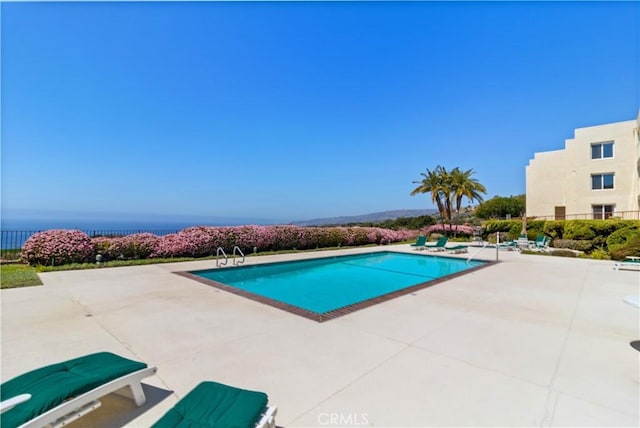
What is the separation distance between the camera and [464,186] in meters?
25.0

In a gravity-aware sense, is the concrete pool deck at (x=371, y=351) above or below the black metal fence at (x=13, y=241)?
below

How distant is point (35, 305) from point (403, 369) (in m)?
6.38

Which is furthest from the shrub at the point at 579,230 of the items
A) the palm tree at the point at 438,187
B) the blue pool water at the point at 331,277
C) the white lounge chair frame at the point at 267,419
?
the white lounge chair frame at the point at 267,419

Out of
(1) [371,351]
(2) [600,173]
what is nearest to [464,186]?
(2) [600,173]

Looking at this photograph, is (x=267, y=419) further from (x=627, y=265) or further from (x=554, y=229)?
(x=554, y=229)

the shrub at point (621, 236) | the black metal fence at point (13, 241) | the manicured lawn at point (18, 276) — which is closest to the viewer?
the manicured lawn at point (18, 276)

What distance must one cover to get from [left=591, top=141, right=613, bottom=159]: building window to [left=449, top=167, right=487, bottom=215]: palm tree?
737 cm

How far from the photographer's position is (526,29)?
10328 mm

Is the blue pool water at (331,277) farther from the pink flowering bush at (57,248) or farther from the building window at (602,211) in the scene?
the building window at (602,211)

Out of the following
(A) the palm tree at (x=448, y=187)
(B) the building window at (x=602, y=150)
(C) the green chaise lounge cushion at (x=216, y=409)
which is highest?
(B) the building window at (x=602, y=150)

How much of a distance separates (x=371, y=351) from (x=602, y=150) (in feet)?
89.8

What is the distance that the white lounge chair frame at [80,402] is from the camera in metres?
1.80

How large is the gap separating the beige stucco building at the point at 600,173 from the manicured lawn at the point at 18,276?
29012 mm

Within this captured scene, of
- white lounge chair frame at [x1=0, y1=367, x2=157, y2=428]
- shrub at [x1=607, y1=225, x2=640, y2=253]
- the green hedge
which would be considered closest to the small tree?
the green hedge
